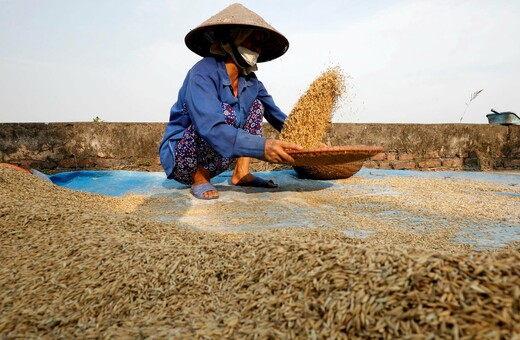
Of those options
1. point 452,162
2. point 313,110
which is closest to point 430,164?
point 452,162

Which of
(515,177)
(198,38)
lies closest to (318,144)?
(198,38)

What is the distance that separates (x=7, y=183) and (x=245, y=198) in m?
1.67

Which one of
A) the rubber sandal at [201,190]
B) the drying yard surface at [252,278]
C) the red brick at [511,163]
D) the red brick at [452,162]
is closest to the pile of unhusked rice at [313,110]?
the rubber sandal at [201,190]

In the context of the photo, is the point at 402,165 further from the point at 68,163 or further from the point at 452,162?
the point at 68,163

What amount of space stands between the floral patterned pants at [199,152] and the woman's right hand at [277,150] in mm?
469

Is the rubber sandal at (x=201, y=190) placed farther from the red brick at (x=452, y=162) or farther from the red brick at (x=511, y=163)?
the red brick at (x=511, y=163)

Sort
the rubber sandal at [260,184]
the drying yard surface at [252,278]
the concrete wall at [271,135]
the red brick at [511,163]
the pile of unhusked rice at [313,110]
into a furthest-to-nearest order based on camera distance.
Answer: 1. the red brick at [511,163]
2. the concrete wall at [271,135]
3. the rubber sandal at [260,184]
4. the pile of unhusked rice at [313,110]
5. the drying yard surface at [252,278]

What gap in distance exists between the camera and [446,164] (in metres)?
5.23

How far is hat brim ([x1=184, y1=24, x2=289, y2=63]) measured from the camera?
8.88ft

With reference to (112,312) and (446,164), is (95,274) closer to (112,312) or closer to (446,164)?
(112,312)

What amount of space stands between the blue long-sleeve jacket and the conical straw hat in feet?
0.68

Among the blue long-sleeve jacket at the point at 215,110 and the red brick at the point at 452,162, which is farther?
the red brick at the point at 452,162

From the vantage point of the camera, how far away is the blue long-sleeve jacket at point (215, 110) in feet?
8.21

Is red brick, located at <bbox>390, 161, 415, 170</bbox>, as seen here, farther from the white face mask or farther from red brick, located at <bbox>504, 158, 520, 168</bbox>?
the white face mask
